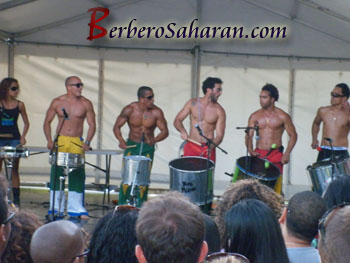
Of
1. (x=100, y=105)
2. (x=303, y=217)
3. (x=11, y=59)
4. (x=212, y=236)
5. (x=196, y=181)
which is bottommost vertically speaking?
(x=196, y=181)

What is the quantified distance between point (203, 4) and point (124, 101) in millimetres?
2399

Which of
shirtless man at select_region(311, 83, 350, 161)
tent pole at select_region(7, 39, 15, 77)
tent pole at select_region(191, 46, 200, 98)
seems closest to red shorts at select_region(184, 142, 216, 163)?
tent pole at select_region(191, 46, 200, 98)

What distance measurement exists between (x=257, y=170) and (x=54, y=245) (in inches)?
232

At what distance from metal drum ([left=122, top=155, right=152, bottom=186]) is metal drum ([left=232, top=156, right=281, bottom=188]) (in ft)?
4.54

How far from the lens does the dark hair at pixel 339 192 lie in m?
3.51

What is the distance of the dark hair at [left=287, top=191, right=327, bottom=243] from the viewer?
9.09 feet

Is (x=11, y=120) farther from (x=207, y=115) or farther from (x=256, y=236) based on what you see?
(x=256, y=236)

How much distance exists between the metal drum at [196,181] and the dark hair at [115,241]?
5.23 meters

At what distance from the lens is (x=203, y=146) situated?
8.70 meters

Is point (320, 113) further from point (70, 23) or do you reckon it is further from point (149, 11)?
point (70, 23)

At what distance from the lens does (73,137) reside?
8.47 metres

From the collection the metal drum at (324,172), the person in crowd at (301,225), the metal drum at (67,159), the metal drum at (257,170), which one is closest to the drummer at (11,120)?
the metal drum at (67,159)

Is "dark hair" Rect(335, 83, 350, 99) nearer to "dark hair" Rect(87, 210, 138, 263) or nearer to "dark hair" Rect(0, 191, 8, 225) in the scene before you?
"dark hair" Rect(87, 210, 138, 263)

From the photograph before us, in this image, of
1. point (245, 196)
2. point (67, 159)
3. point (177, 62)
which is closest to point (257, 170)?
point (67, 159)
